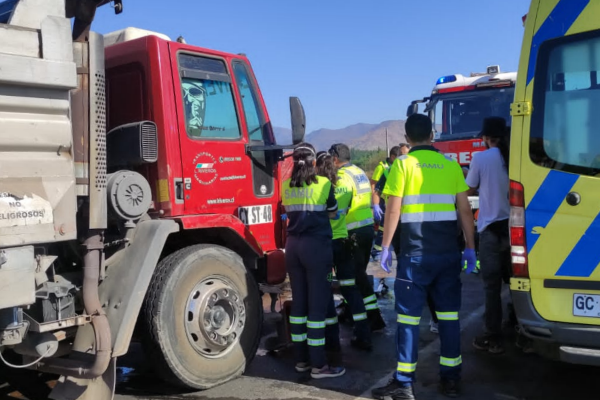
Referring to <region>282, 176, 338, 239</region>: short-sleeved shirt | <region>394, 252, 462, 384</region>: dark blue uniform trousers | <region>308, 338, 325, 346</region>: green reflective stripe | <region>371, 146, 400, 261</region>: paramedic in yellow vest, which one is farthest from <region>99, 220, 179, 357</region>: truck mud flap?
<region>371, 146, 400, 261</region>: paramedic in yellow vest

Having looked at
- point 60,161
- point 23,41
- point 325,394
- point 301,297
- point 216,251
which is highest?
point 23,41

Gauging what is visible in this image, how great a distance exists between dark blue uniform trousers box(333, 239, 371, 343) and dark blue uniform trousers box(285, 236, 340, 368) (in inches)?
21.7

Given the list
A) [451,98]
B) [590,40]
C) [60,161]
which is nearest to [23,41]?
[60,161]

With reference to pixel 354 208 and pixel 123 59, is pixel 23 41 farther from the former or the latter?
pixel 354 208

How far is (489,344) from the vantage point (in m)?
5.01

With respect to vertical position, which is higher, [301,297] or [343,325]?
[301,297]

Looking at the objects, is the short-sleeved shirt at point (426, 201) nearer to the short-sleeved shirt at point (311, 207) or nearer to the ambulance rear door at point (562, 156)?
the ambulance rear door at point (562, 156)

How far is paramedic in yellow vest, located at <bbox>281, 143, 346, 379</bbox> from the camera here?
461 cm

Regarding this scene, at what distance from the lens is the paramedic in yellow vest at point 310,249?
15.1ft

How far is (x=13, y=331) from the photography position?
3.08 m

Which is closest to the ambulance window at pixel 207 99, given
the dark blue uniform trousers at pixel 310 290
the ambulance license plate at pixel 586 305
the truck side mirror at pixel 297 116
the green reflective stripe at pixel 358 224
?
the truck side mirror at pixel 297 116

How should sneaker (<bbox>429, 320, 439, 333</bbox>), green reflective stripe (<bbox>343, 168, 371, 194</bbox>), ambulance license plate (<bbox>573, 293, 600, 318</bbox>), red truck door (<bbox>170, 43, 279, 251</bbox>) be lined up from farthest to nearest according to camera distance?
sneaker (<bbox>429, 320, 439, 333</bbox>) < green reflective stripe (<bbox>343, 168, 371, 194</bbox>) < red truck door (<bbox>170, 43, 279, 251</bbox>) < ambulance license plate (<bbox>573, 293, 600, 318</bbox>)

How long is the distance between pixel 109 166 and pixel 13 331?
5.10 feet

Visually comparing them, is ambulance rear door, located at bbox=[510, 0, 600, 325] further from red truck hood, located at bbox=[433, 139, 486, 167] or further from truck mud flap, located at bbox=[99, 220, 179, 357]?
red truck hood, located at bbox=[433, 139, 486, 167]
